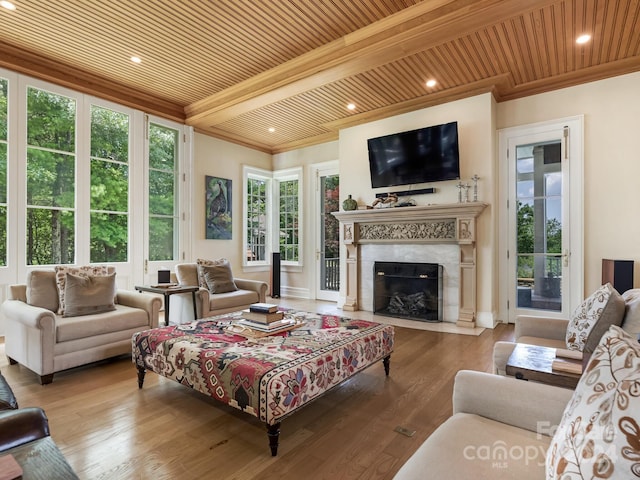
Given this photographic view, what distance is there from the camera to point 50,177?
425 centimetres

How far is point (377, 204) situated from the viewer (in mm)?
5289

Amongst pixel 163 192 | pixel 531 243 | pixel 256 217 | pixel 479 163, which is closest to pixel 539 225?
pixel 531 243

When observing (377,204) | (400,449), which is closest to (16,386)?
(400,449)

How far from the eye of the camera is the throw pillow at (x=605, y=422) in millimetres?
683

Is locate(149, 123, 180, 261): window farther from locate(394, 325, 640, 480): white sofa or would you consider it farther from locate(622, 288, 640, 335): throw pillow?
locate(622, 288, 640, 335): throw pillow

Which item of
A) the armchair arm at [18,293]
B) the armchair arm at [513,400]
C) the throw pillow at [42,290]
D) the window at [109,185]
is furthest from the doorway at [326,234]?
the armchair arm at [513,400]

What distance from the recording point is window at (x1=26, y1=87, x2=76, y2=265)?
4.11 metres

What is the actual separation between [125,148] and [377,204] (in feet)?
12.3

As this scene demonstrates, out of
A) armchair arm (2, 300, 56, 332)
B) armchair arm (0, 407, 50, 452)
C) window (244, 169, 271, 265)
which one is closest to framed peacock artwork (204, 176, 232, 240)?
window (244, 169, 271, 265)

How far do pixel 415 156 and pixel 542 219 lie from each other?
1.83 m

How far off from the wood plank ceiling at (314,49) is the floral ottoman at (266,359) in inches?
110

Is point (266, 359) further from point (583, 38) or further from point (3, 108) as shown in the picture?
point (3, 108)

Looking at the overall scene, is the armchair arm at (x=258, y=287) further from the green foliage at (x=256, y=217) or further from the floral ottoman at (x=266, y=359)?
the green foliage at (x=256, y=217)

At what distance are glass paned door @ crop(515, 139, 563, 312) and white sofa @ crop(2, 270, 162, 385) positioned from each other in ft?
14.7
